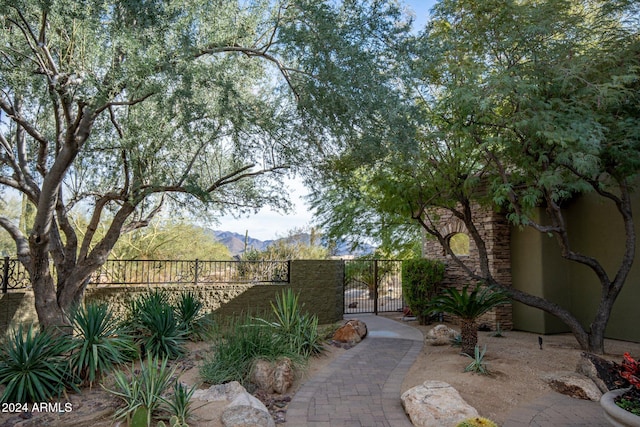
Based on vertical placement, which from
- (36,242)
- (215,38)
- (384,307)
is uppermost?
(215,38)

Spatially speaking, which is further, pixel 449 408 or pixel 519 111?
pixel 519 111

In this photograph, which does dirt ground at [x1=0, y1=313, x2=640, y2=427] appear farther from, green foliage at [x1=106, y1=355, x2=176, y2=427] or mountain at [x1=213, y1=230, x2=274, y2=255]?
mountain at [x1=213, y1=230, x2=274, y2=255]

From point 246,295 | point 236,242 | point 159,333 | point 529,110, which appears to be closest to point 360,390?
point 159,333

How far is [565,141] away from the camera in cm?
606

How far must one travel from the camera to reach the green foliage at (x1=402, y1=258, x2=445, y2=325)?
11094 mm

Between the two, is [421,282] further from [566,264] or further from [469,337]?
[469,337]

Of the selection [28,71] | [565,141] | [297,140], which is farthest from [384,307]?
[28,71]

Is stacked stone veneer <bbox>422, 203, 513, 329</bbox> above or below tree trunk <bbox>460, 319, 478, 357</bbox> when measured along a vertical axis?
above

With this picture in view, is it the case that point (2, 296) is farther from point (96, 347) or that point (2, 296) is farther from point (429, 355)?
point (429, 355)

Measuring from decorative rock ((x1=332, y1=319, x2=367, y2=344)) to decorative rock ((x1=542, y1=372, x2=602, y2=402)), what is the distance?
3645 millimetres

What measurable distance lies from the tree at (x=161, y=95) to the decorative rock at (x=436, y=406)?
12.8 ft

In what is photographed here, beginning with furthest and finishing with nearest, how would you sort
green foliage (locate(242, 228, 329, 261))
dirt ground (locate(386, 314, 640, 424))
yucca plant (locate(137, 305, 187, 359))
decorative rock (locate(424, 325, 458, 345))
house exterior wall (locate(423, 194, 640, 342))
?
green foliage (locate(242, 228, 329, 261)) → house exterior wall (locate(423, 194, 640, 342)) → decorative rock (locate(424, 325, 458, 345)) → yucca plant (locate(137, 305, 187, 359)) → dirt ground (locate(386, 314, 640, 424))

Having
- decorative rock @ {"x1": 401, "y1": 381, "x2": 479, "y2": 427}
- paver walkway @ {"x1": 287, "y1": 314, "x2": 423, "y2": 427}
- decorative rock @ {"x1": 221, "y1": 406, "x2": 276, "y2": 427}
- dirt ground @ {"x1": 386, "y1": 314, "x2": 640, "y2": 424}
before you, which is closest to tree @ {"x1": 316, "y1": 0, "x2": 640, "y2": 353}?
dirt ground @ {"x1": 386, "y1": 314, "x2": 640, "y2": 424}

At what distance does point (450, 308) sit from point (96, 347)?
540cm
